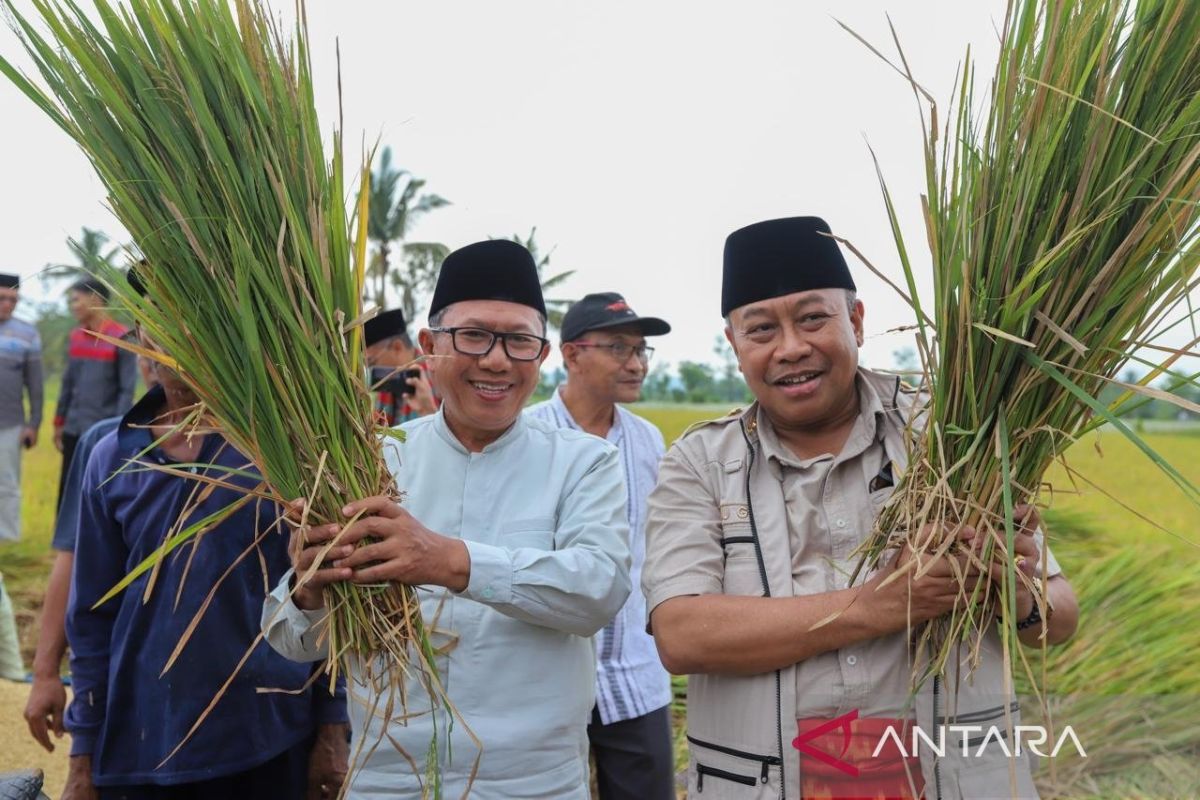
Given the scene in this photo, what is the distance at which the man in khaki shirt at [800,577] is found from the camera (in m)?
1.53

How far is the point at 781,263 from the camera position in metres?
1.70

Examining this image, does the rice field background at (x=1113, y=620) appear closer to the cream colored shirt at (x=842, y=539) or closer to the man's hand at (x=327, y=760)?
the cream colored shirt at (x=842, y=539)

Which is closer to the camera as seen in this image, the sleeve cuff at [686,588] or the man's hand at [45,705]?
the sleeve cuff at [686,588]

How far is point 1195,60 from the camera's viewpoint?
4.32 feet

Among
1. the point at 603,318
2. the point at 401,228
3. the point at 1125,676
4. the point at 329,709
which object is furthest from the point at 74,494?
the point at 401,228

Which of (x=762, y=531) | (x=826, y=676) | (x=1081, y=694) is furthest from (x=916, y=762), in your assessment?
(x=1081, y=694)

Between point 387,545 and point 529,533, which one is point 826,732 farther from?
point 387,545

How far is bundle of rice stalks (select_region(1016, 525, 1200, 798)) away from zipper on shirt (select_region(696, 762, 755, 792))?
217 centimetres

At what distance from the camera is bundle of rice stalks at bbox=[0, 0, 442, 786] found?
4.98 ft

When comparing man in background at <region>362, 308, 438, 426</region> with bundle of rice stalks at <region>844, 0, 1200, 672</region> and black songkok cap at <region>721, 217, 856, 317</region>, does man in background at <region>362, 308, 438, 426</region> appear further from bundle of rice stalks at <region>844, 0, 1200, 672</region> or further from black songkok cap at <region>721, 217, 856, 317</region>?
bundle of rice stalks at <region>844, 0, 1200, 672</region>

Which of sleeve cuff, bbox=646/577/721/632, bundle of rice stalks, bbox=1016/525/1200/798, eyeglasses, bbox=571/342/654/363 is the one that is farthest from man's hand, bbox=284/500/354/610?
bundle of rice stalks, bbox=1016/525/1200/798

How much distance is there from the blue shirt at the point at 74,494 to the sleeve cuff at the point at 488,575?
1.17m

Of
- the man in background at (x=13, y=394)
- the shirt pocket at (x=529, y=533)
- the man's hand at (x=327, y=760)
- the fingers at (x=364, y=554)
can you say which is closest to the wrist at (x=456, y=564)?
the fingers at (x=364, y=554)

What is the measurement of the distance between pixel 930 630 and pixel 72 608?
175 cm
